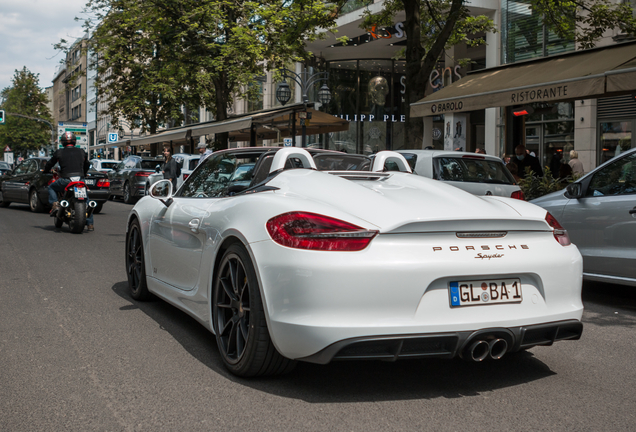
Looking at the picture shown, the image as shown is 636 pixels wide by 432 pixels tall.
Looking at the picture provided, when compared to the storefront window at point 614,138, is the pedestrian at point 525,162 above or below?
below

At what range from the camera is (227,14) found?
25.5 meters

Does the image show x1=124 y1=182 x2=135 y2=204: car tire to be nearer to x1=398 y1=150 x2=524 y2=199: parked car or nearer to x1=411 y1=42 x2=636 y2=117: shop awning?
x1=411 y1=42 x2=636 y2=117: shop awning

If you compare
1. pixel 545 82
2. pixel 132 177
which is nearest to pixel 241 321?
pixel 545 82

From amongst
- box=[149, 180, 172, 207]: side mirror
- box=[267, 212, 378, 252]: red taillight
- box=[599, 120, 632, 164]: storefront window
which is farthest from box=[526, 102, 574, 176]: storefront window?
box=[267, 212, 378, 252]: red taillight

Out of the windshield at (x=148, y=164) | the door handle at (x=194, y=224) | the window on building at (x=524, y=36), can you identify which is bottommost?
the door handle at (x=194, y=224)

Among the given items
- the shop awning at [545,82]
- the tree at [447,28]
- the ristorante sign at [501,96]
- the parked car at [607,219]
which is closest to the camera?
the parked car at [607,219]

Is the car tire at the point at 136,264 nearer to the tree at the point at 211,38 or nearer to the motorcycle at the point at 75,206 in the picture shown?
the motorcycle at the point at 75,206

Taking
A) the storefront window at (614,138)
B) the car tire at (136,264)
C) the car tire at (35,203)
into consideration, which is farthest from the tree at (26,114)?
the car tire at (136,264)

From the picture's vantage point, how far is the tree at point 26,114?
91.3m

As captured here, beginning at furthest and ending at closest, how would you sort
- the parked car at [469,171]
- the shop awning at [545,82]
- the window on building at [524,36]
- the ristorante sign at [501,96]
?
1. the window on building at [524,36]
2. the ristorante sign at [501,96]
3. the shop awning at [545,82]
4. the parked car at [469,171]

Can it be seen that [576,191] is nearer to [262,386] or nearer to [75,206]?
[262,386]

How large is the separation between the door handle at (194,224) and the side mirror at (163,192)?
2.52 feet

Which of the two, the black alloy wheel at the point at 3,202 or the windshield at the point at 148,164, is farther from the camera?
the windshield at the point at 148,164

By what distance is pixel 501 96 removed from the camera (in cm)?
1246
